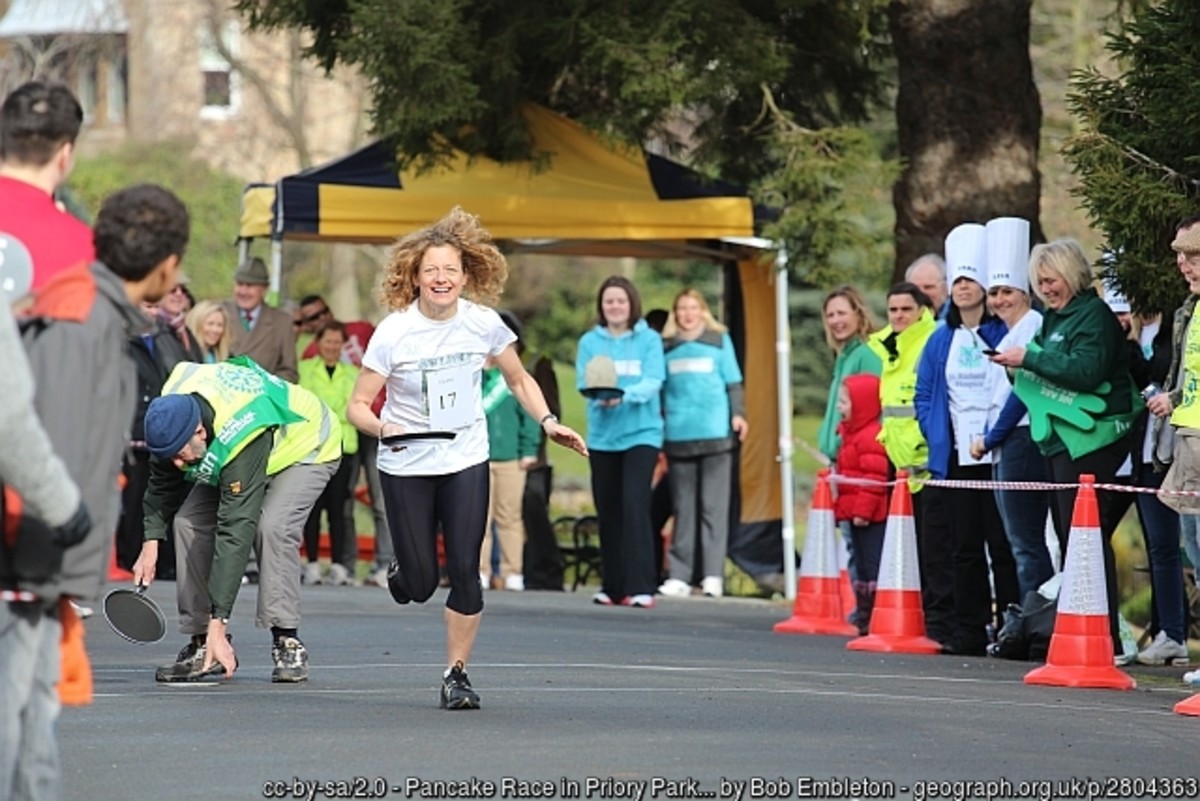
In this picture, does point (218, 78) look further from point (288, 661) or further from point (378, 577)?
point (288, 661)

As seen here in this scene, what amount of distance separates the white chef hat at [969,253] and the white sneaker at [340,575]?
289 inches

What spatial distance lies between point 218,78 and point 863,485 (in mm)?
39132

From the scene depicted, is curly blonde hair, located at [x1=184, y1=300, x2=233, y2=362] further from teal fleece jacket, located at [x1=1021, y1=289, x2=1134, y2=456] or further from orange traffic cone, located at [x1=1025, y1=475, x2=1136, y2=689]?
orange traffic cone, located at [x1=1025, y1=475, x2=1136, y2=689]

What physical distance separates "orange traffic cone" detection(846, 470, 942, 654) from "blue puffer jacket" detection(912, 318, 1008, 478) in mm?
334

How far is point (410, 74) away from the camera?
18.3m

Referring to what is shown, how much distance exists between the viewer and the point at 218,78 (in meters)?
52.8

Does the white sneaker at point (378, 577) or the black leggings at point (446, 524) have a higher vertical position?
the black leggings at point (446, 524)

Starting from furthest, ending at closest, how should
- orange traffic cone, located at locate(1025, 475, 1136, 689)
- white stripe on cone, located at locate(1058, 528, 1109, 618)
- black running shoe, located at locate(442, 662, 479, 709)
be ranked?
→ white stripe on cone, located at locate(1058, 528, 1109, 618) < orange traffic cone, located at locate(1025, 475, 1136, 689) < black running shoe, located at locate(442, 662, 479, 709)

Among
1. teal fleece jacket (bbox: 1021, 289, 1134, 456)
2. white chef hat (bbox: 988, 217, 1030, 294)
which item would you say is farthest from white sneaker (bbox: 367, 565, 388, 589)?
teal fleece jacket (bbox: 1021, 289, 1134, 456)

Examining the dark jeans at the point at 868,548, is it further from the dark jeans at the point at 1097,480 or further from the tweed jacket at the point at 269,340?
the tweed jacket at the point at 269,340

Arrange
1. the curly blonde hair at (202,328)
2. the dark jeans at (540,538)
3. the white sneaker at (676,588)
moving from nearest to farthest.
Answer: the curly blonde hair at (202,328) < the white sneaker at (676,588) < the dark jeans at (540,538)

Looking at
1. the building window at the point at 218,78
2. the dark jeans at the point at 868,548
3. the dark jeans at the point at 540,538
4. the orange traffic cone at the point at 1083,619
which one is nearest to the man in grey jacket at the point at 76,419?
the orange traffic cone at the point at 1083,619

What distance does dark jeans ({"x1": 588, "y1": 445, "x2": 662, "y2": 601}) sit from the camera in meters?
18.2

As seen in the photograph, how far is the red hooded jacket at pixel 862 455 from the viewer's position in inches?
613
